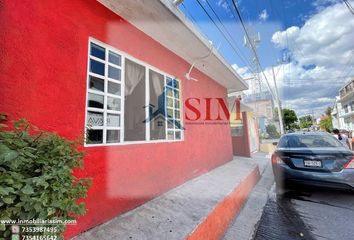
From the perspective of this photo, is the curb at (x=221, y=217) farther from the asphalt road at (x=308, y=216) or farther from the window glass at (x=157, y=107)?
the window glass at (x=157, y=107)

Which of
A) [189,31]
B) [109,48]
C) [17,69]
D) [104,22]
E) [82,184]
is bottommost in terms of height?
[82,184]

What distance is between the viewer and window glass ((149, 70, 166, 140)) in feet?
13.9

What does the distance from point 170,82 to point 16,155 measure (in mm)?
3754

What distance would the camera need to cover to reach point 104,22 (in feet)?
9.85

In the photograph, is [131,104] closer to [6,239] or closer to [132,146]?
[132,146]

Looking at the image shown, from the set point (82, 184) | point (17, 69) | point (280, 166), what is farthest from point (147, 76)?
point (280, 166)

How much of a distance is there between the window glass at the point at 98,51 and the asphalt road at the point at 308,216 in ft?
12.2

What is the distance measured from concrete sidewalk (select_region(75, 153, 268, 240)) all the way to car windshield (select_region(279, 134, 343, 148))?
1891 mm

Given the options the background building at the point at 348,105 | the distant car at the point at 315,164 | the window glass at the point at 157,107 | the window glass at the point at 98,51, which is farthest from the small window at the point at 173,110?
the background building at the point at 348,105

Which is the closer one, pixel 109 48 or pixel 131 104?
pixel 109 48

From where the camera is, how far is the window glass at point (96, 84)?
2.86 m

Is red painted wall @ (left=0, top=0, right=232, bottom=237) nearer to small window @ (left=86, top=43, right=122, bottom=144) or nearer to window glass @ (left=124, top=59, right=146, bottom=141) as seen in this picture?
small window @ (left=86, top=43, right=122, bottom=144)

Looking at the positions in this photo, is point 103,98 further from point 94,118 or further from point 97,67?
point 97,67

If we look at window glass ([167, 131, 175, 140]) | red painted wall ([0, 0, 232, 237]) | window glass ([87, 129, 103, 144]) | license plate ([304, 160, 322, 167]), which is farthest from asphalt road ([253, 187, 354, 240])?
window glass ([87, 129, 103, 144])
